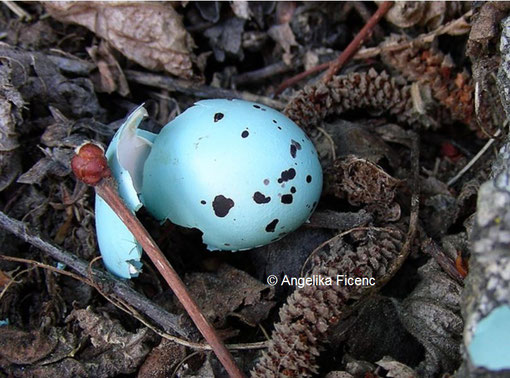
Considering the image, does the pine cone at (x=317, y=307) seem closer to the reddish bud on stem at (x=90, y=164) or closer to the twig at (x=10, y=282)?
the reddish bud on stem at (x=90, y=164)

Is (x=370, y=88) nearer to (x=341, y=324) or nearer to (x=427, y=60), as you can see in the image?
(x=427, y=60)

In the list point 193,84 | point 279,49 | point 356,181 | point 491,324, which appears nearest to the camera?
point 491,324

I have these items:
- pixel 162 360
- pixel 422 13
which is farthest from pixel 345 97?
pixel 162 360

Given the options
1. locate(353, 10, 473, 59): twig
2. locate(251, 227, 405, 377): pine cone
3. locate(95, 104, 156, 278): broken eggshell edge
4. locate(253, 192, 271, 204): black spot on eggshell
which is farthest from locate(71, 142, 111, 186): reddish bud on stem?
locate(353, 10, 473, 59): twig

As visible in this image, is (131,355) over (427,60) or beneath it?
beneath

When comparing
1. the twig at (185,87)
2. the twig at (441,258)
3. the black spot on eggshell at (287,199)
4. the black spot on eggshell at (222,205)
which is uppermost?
the twig at (185,87)

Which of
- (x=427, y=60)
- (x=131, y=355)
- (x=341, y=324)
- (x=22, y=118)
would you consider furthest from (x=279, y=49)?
(x=131, y=355)

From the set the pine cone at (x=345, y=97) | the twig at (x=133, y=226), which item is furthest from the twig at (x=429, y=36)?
the twig at (x=133, y=226)
